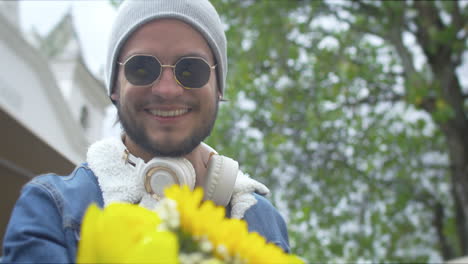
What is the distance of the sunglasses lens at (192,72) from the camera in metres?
1.47

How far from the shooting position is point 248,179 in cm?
175

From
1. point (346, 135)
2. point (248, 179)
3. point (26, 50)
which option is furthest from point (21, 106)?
point (248, 179)

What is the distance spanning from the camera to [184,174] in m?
1.42

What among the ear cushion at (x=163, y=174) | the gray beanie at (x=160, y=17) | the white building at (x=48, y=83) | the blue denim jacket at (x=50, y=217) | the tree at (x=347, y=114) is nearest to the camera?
the blue denim jacket at (x=50, y=217)

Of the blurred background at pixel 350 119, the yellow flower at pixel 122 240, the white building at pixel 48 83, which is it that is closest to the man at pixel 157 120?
the yellow flower at pixel 122 240

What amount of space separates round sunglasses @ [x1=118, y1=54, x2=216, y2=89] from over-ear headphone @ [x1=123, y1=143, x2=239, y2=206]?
0.22m

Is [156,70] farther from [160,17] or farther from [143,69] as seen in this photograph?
[160,17]

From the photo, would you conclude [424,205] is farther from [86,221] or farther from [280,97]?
[86,221]

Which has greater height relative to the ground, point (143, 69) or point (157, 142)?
point (143, 69)

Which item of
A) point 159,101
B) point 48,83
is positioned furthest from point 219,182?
point 48,83

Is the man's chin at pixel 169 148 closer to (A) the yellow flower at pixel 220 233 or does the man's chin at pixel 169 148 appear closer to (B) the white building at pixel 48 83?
(A) the yellow flower at pixel 220 233

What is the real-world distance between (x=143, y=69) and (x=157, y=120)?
0.49ft

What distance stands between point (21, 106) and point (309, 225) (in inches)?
444

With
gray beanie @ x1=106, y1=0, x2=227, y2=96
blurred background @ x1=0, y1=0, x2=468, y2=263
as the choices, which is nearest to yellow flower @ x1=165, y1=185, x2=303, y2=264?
gray beanie @ x1=106, y1=0, x2=227, y2=96
